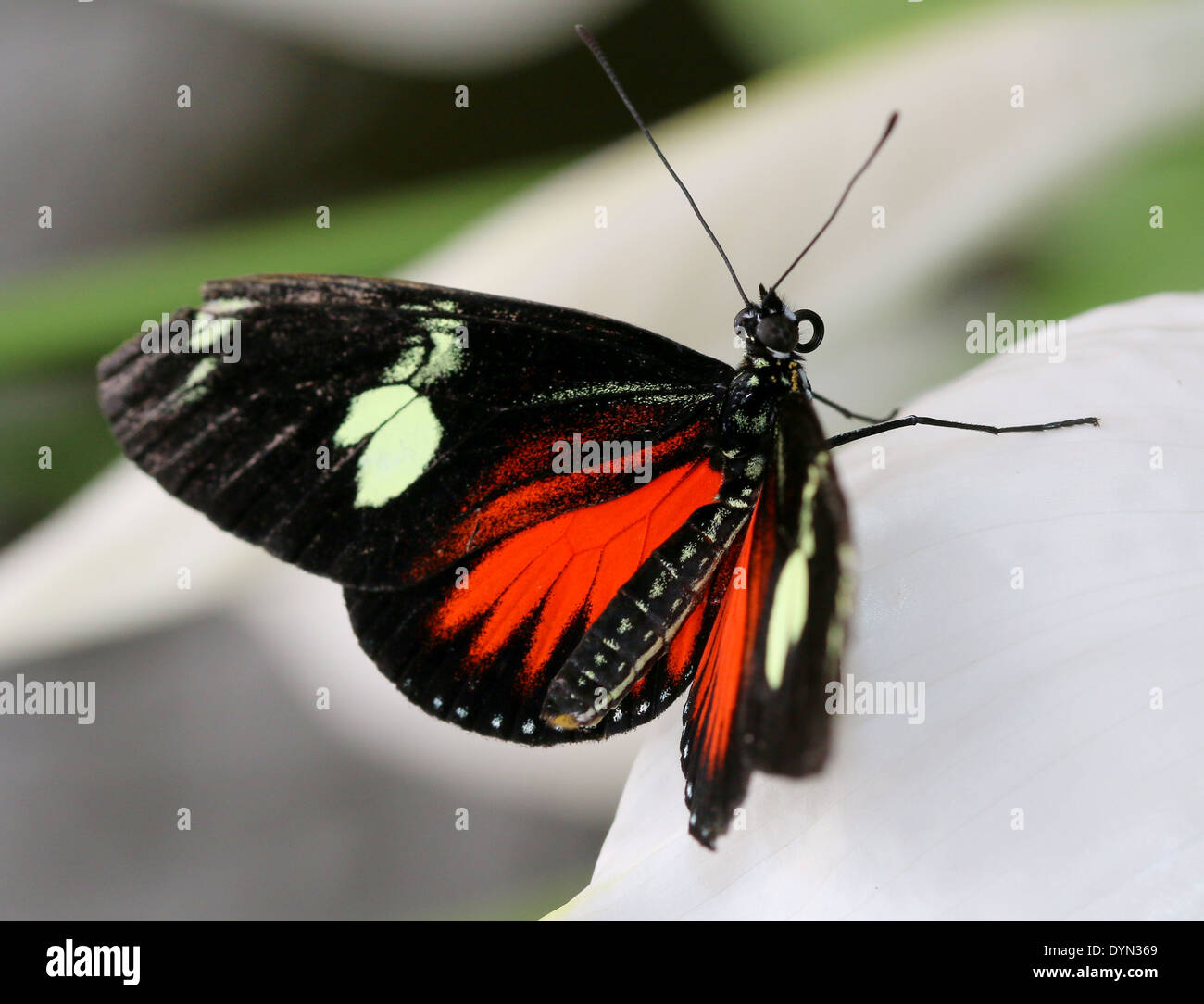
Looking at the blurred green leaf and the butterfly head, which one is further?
the blurred green leaf

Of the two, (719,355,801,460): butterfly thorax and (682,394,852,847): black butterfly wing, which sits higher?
(719,355,801,460): butterfly thorax

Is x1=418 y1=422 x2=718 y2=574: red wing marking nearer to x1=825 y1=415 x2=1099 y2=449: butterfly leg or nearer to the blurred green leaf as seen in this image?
x1=825 y1=415 x2=1099 y2=449: butterfly leg

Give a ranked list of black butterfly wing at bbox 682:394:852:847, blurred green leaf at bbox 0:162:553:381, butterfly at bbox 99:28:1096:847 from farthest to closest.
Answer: blurred green leaf at bbox 0:162:553:381
butterfly at bbox 99:28:1096:847
black butterfly wing at bbox 682:394:852:847

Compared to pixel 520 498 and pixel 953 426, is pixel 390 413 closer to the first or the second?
pixel 520 498

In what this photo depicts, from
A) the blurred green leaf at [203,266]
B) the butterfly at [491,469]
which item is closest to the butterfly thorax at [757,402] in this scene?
the butterfly at [491,469]

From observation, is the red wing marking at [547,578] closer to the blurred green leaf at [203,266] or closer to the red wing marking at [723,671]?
the red wing marking at [723,671]

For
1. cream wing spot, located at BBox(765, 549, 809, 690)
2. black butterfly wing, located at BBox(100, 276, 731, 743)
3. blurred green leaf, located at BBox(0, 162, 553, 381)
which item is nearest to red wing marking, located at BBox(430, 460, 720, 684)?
black butterfly wing, located at BBox(100, 276, 731, 743)

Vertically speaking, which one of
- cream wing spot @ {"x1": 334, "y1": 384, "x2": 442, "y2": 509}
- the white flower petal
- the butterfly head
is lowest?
the white flower petal
